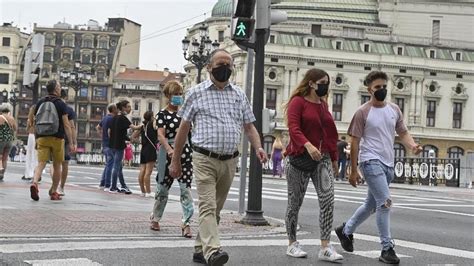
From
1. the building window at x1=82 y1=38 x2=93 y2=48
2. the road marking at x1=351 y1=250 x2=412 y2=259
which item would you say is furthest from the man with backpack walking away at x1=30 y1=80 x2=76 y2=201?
the building window at x1=82 y1=38 x2=93 y2=48

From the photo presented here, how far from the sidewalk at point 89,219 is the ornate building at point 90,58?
97.8 m

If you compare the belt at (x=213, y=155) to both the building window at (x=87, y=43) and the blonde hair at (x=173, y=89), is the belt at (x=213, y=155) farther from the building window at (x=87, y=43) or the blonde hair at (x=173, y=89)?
the building window at (x=87, y=43)

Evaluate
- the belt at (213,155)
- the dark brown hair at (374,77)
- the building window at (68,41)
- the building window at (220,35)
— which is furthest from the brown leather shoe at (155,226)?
the building window at (68,41)

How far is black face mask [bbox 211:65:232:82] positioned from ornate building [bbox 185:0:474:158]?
7527 cm

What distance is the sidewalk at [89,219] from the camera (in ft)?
27.6

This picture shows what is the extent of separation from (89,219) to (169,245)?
2.31 meters

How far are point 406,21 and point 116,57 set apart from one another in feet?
146

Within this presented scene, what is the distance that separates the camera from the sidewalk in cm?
840

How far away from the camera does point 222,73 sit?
21.8 feet

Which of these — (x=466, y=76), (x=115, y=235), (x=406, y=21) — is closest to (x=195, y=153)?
(x=115, y=235)

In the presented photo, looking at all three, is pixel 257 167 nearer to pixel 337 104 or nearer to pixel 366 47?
pixel 337 104

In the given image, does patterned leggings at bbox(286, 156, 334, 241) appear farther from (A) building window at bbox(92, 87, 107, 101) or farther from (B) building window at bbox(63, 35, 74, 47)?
(B) building window at bbox(63, 35, 74, 47)

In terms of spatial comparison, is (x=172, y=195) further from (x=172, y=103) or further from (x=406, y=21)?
(x=406, y=21)

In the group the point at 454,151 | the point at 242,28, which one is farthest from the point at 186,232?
the point at 454,151
